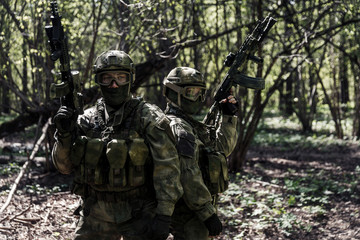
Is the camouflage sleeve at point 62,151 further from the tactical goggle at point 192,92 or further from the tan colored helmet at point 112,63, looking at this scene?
the tactical goggle at point 192,92

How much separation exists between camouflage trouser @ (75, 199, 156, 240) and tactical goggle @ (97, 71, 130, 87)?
96cm

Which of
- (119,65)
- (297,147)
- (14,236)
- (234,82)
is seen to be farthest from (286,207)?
(297,147)

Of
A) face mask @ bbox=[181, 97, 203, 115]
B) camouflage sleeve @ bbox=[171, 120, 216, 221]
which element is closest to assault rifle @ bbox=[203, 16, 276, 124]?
face mask @ bbox=[181, 97, 203, 115]

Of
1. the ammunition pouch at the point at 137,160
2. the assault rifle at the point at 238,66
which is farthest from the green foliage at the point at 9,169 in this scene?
the ammunition pouch at the point at 137,160

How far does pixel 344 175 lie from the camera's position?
30.3 feet

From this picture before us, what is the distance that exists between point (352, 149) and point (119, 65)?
10.7 metres

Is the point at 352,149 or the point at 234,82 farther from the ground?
the point at 234,82

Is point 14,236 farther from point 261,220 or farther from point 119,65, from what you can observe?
point 261,220

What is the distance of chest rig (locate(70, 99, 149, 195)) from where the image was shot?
326 centimetres

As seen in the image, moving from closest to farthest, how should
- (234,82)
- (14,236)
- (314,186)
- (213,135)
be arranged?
(213,135)
(234,82)
(14,236)
(314,186)

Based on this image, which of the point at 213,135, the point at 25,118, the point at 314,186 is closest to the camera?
the point at 213,135

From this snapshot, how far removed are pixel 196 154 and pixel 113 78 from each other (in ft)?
3.24

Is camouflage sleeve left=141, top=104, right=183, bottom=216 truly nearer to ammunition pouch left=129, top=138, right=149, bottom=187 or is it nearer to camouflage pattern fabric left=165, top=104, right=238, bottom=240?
ammunition pouch left=129, top=138, right=149, bottom=187

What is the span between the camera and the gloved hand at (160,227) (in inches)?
124
